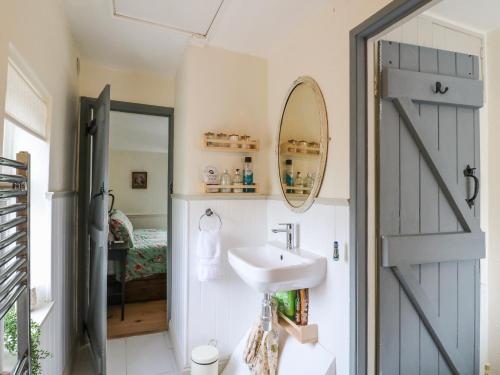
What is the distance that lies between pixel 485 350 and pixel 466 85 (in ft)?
6.03

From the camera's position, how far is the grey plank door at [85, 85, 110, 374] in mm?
1956

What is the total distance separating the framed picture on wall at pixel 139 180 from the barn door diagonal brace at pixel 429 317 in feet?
16.8

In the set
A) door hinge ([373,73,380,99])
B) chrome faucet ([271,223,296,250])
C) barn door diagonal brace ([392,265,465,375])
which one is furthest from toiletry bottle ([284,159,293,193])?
barn door diagonal brace ([392,265,465,375])

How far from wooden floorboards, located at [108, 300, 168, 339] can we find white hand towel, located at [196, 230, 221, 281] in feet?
4.07

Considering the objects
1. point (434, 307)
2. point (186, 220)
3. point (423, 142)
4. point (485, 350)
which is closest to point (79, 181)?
point (186, 220)

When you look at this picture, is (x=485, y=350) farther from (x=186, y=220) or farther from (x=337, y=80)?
(x=186, y=220)

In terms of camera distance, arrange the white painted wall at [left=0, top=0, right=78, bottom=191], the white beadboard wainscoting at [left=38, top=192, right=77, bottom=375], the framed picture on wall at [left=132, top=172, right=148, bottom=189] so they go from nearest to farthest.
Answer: the white painted wall at [left=0, top=0, right=78, bottom=191] < the white beadboard wainscoting at [left=38, top=192, right=77, bottom=375] < the framed picture on wall at [left=132, top=172, right=148, bottom=189]

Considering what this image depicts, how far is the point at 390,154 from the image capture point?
1521mm

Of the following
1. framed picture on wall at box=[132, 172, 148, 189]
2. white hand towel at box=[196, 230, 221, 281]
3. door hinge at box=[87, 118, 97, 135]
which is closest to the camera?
white hand towel at box=[196, 230, 221, 281]

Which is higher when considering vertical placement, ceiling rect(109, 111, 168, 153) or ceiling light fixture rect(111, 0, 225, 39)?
ceiling light fixture rect(111, 0, 225, 39)

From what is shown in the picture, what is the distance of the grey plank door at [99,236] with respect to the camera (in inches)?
Answer: 77.0

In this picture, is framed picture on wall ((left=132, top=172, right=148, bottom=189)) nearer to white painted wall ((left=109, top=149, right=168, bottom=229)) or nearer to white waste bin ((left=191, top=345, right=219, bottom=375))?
white painted wall ((left=109, top=149, right=168, bottom=229))

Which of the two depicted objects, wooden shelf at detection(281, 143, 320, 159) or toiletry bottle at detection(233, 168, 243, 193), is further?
toiletry bottle at detection(233, 168, 243, 193)

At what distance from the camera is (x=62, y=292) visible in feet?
6.47
